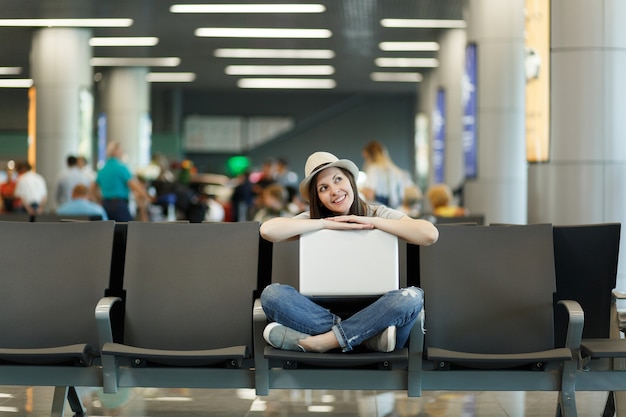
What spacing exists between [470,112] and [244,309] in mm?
9672

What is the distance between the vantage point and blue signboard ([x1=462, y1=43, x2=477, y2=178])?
1374 cm

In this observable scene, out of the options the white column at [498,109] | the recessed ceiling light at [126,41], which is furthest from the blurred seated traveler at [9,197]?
the white column at [498,109]

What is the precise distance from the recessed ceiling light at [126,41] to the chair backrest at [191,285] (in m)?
17.9

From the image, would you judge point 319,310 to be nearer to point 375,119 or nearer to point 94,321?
point 94,321

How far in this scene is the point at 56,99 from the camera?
19.9 metres

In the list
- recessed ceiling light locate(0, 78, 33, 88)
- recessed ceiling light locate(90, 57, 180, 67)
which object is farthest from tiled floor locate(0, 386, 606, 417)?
recessed ceiling light locate(90, 57, 180, 67)

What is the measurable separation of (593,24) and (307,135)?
105ft

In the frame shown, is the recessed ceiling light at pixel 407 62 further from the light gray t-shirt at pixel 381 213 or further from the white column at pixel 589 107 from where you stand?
the light gray t-shirt at pixel 381 213

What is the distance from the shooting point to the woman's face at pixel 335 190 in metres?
4.49

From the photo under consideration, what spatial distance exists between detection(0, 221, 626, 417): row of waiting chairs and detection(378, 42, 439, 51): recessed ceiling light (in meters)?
18.0

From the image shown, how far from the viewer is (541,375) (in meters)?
4.31

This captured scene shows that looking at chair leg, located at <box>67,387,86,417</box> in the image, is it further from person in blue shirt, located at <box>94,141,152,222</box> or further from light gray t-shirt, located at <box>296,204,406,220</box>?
person in blue shirt, located at <box>94,141,152,222</box>

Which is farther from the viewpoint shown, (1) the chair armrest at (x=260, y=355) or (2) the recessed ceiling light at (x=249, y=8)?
(2) the recessed ceiling light at (x=249, y=8)

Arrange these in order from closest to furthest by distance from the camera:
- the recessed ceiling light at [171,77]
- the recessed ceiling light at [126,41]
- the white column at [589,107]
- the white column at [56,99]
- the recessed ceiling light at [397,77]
Result: the white column at [589,107] < the white column at [56,99] < the recessed ceiling light at [126,41] < the recessed ceiling light at [397,77] < the recessed ceiling light at [171,77]
